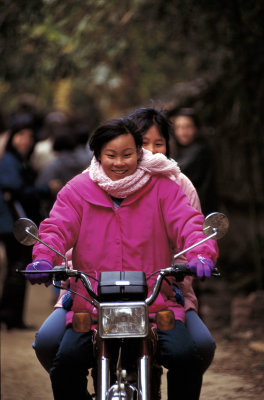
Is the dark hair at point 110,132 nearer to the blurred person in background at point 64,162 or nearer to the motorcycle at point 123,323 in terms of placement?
the motorcycle at point 123,323

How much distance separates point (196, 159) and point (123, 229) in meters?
3.83

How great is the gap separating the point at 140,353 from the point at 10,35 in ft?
16.3

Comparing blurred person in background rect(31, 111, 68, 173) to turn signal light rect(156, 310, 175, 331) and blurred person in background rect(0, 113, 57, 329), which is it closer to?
blurred person in background rect(0, 113, 57, 329)

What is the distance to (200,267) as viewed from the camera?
357cm

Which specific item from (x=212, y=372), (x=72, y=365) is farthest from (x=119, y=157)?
(x=212, y=372)

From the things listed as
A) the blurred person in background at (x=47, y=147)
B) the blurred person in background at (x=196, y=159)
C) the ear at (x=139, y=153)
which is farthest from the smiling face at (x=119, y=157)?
the blurred person in background at (x=47, y=147)

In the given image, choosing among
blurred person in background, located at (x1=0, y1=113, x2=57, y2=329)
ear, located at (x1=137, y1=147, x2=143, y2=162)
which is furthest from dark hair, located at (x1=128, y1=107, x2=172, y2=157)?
blurred person in background, located at (x1=0, y1=113, x2=57, y2=329)

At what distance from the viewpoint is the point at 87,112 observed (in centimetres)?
1827

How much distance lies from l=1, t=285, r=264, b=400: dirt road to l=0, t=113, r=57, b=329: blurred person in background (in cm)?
35

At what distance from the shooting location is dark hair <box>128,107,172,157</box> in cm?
500

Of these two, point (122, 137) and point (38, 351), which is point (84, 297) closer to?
point (38, 351)

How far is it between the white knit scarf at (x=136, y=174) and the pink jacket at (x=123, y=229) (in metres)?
0.05

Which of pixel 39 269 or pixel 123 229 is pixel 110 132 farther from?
pixel 39 269

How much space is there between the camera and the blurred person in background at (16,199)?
854 cm
